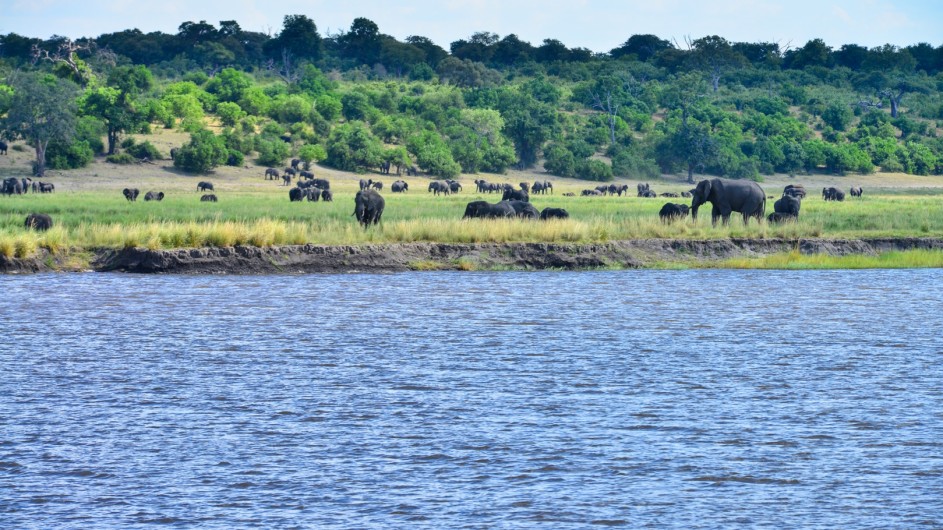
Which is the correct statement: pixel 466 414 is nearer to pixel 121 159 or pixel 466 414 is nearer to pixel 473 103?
pixel 121 159

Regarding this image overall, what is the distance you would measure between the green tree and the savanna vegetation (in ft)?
0.47

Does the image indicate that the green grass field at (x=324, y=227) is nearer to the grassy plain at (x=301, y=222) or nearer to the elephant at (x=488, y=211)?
the grassy plain at (x=301, y=222)

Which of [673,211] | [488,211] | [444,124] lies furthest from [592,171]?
[488,211]

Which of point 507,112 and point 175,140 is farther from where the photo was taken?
point 507,112

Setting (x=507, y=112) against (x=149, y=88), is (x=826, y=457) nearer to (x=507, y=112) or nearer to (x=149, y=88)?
(x=149, y=88)

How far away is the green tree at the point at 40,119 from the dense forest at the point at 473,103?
0.11 m

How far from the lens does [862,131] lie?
377 feet

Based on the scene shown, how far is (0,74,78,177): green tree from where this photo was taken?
74188 millimetres

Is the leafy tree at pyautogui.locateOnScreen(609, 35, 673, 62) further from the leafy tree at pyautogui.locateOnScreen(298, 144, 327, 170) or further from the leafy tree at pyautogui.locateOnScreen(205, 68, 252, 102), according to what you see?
the leafy tree at pyautogui.locateOnScreen(298, 144, 327, 170)

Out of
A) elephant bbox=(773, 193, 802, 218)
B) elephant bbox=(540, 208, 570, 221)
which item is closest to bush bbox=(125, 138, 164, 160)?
elephant bbox=(540, 208, 570, 221)

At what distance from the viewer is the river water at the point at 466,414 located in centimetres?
999

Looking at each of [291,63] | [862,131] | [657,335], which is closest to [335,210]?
[657,335]

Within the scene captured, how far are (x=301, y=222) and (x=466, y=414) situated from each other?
26.0 metres

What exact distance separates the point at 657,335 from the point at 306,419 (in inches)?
309
